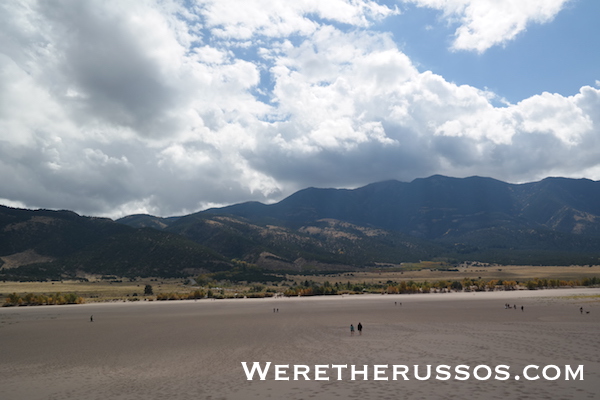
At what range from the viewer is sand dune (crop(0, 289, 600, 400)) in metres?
15.6

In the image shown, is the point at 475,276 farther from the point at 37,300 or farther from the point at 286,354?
the point at 286,354

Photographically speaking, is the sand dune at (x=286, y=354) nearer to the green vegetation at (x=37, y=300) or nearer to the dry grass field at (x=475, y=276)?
the green vegetation at (x=37, y=300)

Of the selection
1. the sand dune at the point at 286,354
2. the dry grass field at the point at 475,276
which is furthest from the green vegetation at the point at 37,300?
the dry grass field at the point at 475,276

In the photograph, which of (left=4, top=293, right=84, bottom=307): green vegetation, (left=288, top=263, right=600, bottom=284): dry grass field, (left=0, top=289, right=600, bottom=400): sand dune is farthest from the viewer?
(left=288, top=263, right=600, bottom=284): dry grass field

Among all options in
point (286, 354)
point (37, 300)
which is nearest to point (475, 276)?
point (37, 300)

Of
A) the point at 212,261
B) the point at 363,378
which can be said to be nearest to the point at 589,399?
the point at 363,378

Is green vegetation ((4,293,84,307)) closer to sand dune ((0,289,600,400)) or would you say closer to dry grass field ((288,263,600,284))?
sand dune ((0,289,600,400))

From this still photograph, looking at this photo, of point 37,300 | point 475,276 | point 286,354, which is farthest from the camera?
point 475,276

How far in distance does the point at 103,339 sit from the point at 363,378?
24565 mm

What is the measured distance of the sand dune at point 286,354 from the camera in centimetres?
1562

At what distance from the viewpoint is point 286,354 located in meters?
24.2

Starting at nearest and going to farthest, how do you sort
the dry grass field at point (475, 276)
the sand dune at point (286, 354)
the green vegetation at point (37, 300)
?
the sand dune at point (286, 354)
the green vegetation at point (37, 300)
the dry grass field at point (475, 276)

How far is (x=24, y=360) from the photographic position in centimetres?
2497

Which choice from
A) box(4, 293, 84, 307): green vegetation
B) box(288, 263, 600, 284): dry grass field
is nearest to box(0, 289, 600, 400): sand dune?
box(4, 293, 84, 307): green vegetation
